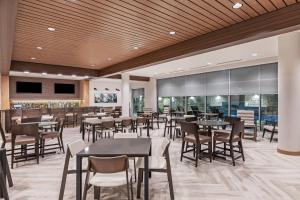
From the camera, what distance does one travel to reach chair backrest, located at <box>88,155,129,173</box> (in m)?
1.98

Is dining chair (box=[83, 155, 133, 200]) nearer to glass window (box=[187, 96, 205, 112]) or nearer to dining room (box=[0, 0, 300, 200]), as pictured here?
dining room (box=[0, 0, 300, 200])

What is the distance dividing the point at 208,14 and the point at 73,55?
15.2 feet

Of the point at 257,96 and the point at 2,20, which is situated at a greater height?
the point at 2,20

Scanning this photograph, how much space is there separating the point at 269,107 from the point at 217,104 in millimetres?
2274

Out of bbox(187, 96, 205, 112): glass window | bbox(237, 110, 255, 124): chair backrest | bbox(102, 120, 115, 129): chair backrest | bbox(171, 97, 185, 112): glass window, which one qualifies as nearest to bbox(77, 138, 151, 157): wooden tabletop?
bbox(102, 120, 115, 129): chair backrest

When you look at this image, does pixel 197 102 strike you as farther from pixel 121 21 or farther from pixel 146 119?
pixel 121 21

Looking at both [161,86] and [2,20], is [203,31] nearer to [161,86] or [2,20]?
[2,20]

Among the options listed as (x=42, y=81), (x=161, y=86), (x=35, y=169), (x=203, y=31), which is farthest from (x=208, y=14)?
(x=42, y=81)

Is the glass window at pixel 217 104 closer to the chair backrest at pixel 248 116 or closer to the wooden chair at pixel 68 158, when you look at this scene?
the chair backrest at pixel 248 116

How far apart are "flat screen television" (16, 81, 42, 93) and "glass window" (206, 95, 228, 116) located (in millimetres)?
9610

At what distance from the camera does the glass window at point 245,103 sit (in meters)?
8.12

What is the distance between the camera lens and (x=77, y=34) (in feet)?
14.0

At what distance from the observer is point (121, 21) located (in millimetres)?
3635

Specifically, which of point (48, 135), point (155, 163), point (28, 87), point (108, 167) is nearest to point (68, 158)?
point (108, 167)
